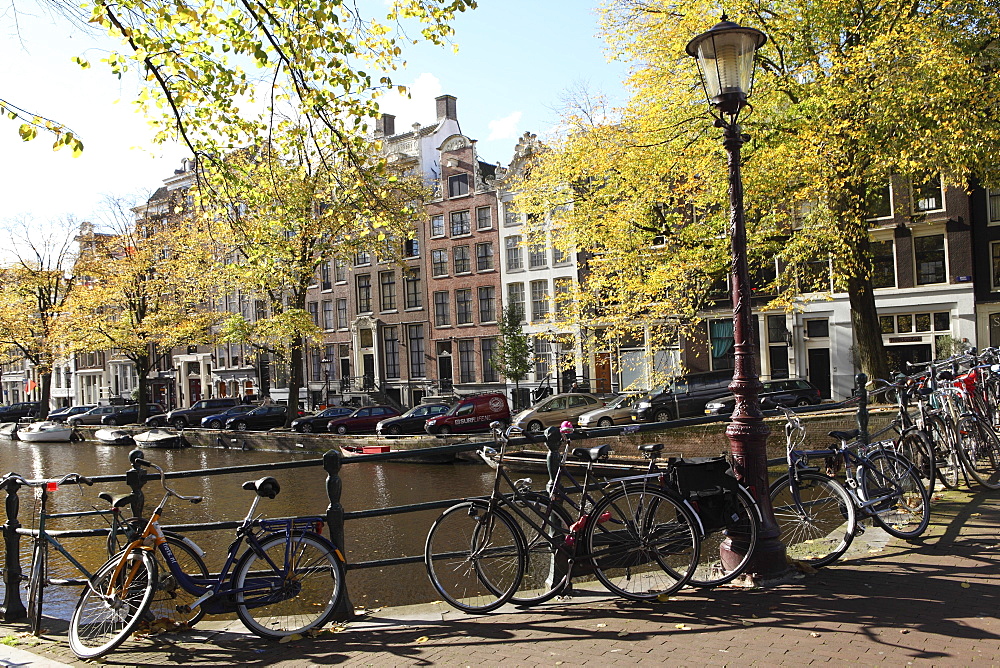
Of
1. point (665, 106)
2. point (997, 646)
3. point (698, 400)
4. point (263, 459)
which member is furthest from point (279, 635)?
point (263, 459)

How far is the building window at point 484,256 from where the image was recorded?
1745 inches

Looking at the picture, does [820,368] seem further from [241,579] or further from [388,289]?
[241,579]

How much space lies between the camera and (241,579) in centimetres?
518

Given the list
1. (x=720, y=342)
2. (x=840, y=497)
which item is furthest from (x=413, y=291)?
(x=840, y=497)

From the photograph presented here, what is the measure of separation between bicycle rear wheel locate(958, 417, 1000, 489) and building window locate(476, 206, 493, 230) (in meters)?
37.3

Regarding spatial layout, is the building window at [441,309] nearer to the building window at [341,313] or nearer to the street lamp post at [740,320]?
the building window at [341,313]

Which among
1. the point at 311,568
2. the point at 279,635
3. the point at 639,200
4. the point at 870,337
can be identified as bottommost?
the point at 279,635

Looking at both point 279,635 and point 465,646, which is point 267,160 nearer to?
point 279,635

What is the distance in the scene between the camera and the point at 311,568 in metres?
5.24

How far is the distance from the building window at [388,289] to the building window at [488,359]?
7.76 m

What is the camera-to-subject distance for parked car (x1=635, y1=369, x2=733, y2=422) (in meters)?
26.7

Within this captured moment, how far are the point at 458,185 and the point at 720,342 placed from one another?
1835 cm

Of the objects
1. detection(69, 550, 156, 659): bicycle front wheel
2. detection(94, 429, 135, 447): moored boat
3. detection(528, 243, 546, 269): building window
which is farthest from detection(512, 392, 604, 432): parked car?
detection(69, 550, 156, 659): bicycle front wheel

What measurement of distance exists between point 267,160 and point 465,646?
5482 millimetres
